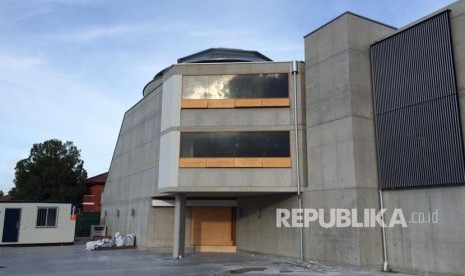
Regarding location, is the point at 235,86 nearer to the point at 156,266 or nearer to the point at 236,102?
Result: the point at 236,102

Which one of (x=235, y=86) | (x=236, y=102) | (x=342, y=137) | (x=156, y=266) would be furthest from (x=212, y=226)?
(x=342, y=137)

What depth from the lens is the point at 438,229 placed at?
47.0 feet

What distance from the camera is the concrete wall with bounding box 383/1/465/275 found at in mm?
13742

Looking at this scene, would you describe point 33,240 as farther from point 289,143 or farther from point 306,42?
point 306,42

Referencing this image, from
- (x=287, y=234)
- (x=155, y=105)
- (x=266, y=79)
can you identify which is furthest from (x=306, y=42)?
(x=155, y=105)

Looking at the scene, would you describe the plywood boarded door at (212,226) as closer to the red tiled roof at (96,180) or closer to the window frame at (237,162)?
the window frame at (237,162)

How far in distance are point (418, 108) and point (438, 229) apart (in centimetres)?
444

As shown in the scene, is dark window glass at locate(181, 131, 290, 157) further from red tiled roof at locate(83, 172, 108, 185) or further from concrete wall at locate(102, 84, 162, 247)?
red tiled roof at locate(83, 172, 108, 185)

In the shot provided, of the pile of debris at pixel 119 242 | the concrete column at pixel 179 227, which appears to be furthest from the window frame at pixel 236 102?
the pile of debris at pixel 119 242

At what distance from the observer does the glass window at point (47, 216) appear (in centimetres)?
2878

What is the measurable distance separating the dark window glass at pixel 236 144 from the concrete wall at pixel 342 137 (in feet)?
5.02

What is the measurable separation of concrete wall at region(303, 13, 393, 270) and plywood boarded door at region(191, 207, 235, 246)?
780 centimetres

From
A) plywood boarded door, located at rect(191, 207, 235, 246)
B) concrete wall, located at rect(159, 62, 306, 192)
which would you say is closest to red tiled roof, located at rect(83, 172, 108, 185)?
plywood boarded door, located at rect(191, 207, 235, 246)

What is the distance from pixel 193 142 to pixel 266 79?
15.9 feet
